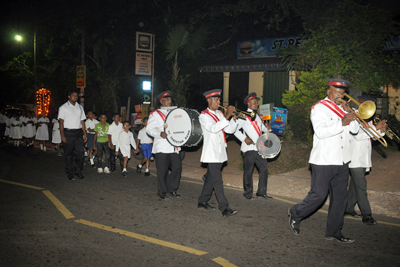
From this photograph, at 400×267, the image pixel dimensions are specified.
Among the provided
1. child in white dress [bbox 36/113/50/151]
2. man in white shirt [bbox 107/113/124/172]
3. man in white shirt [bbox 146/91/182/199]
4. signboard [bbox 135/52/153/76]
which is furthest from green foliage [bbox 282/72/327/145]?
child in white dress [bbox 36/113/50/151]

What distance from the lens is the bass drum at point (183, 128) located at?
7.25 m

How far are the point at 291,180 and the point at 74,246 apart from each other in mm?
6066

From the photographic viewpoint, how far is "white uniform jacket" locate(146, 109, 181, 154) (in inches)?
311

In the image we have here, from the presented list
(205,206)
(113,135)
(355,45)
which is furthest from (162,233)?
(355,45)

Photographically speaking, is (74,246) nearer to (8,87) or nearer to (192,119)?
(192,119)

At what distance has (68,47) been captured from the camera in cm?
2994

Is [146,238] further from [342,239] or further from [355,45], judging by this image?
[355,45]

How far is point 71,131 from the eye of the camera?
32.2ft

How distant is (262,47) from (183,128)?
14.8 meters

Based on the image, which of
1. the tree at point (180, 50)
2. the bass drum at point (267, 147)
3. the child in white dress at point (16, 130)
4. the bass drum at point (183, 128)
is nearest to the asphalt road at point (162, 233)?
the bass drum at point (267, 147)

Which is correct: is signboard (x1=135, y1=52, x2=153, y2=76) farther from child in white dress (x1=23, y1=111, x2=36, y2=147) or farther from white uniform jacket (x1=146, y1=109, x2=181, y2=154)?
white uniform jacket (x1=146, y1=109, x2=181, y2=154)

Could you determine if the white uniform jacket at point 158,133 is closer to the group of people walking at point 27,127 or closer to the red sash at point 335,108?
the red sash at point 335,108

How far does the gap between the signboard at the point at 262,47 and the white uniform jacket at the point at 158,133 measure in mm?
13021

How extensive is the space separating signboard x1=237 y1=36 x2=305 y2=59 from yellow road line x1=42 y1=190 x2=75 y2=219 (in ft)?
47.2
